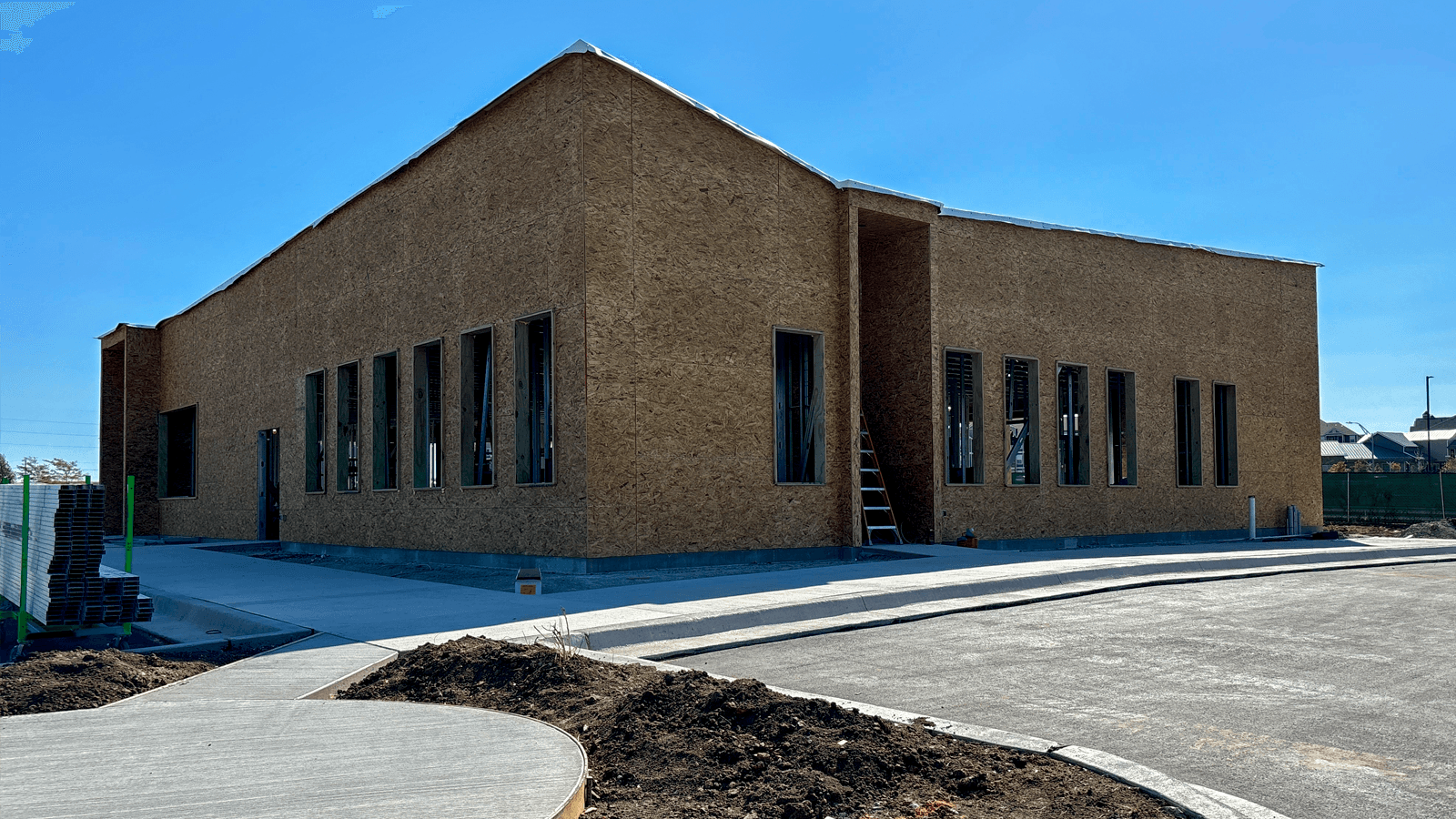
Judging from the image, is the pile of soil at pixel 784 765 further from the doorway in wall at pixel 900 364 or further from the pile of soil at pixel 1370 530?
the pile of soil at pixel 1370 530

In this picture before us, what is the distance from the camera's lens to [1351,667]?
24.8ft

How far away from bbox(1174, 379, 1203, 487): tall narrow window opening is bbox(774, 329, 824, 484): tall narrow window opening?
389 inches

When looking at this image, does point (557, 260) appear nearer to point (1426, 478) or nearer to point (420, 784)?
point (420, 784)

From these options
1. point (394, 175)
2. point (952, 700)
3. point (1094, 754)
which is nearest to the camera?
point (1094, 754)

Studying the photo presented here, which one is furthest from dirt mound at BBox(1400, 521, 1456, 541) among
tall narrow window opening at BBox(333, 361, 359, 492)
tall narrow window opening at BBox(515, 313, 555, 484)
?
tall narrow window opening at BBox(333, 361, 359, 492)

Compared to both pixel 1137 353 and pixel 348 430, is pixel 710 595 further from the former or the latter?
pixel 1137 353

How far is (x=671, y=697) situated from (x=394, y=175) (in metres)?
16.8

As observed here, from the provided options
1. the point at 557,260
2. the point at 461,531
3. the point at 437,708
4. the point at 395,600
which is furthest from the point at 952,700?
the point at 461,531

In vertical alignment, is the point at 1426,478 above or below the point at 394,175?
below

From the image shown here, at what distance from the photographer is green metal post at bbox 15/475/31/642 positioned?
9820 mm

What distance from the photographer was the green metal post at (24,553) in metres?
9.82

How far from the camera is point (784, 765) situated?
442cm

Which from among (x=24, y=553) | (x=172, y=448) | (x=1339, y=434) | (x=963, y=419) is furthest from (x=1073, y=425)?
(x=1339, y=434)

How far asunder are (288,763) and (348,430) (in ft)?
61.5
